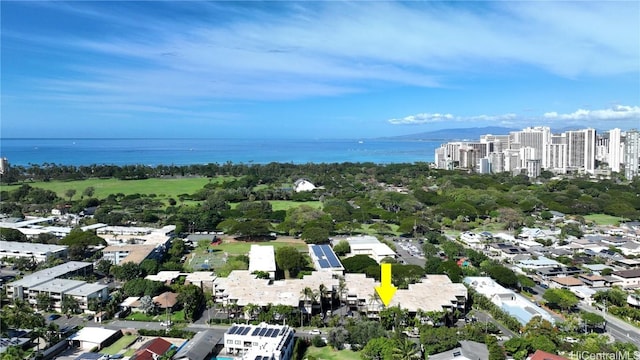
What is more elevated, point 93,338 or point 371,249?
point 371,249

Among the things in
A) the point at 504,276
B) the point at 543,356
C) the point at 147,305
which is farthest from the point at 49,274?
the point at 504,276

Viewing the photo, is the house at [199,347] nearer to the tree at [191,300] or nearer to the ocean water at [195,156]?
the tree at [191,300]

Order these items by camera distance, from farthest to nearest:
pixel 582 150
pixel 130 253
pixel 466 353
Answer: pixel 582 150
pixel 130 253
pixel 466 353

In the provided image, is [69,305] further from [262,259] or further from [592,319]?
[592,319]

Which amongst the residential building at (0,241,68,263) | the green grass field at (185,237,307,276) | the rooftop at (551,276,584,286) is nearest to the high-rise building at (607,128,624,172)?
the rooftop at (551,276,584,286)

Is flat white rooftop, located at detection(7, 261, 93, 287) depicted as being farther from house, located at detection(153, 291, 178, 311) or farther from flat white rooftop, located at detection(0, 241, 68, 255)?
house, located at detection(153, 291, 178, 311)

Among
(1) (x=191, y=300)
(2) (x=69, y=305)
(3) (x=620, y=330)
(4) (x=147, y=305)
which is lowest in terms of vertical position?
(3) (x=620, y=330)

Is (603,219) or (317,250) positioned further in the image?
(603,219)

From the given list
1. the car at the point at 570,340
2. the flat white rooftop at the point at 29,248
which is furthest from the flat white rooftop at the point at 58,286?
the car at the point at 570,340
